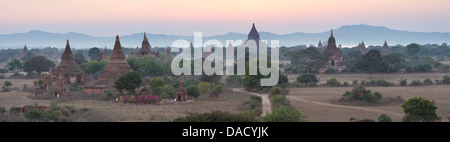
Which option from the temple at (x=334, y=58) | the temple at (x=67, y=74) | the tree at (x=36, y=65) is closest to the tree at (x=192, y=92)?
the temple at (x=67, y=74)

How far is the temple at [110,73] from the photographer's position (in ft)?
116

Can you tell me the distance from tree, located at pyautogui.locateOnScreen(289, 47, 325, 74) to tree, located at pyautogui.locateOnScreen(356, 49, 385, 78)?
7.55 meters

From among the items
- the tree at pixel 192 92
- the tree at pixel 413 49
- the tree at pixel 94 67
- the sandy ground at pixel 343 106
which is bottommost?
the sandy ground at pixel 343 106

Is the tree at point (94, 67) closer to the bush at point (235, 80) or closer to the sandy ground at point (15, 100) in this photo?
the sandy ground at point (15, 100)

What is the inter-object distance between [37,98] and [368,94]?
80.1 feet

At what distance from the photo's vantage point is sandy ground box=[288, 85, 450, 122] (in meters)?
24.2

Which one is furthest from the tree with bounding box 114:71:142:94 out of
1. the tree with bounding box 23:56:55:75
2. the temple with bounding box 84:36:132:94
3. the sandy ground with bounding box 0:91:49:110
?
the tree with bounding box 23:56:55:75

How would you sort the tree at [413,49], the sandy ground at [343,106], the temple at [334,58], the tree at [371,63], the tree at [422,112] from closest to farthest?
the tree at [422,112]
the sandy ground at [343,106]
the tree at [371,63]
the temple at [334,58]
the tree at [413,49]

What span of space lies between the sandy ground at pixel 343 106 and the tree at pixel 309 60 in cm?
2176

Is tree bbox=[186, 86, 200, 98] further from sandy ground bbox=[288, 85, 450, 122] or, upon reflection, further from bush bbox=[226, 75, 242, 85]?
bush bbox=[226, 75, 242, 85]

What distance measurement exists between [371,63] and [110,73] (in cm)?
3266
